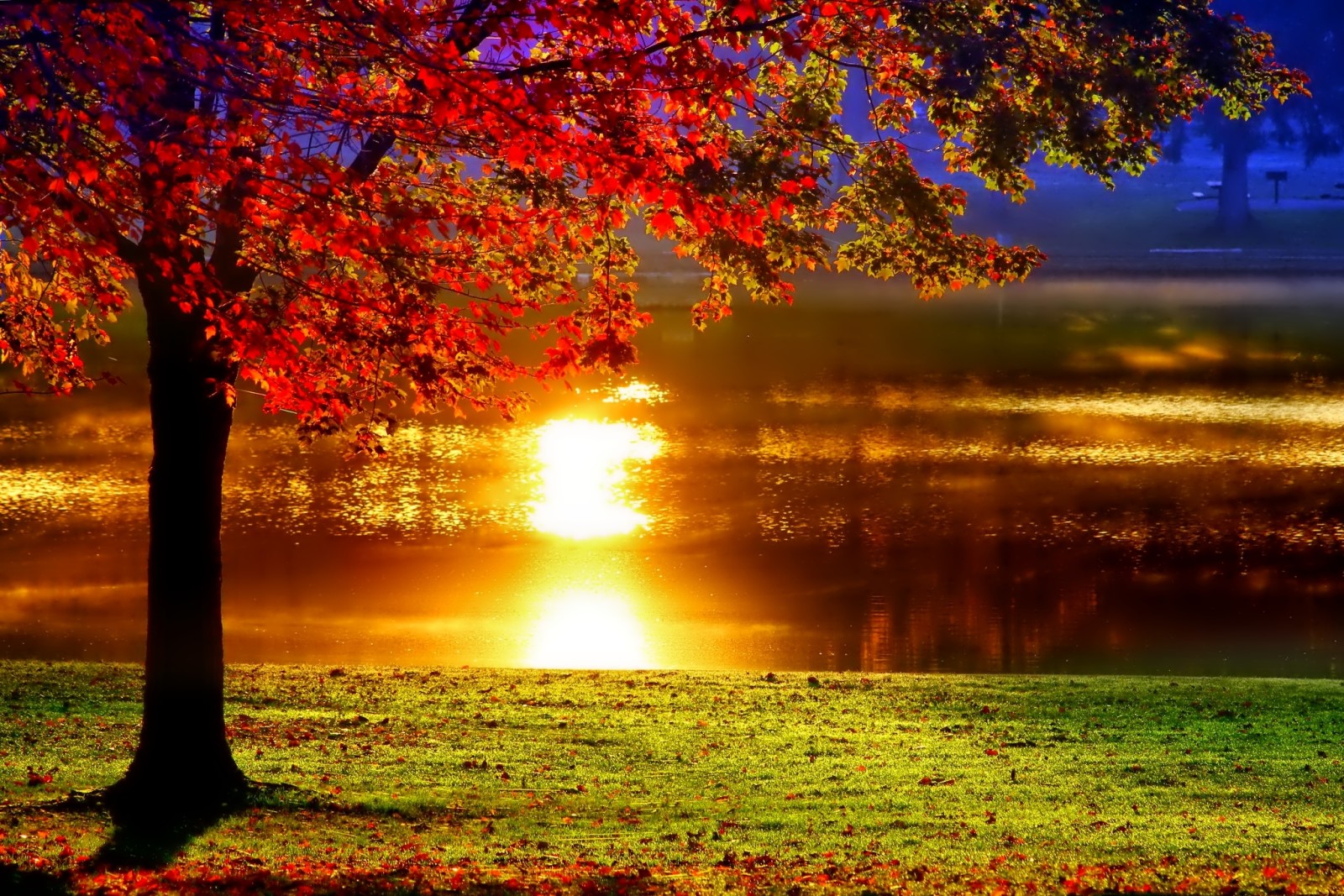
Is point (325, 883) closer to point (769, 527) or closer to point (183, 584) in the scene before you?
point (183, 584)

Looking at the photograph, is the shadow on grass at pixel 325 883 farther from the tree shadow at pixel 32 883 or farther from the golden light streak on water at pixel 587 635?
the golden light streak on water at pixel 587 635

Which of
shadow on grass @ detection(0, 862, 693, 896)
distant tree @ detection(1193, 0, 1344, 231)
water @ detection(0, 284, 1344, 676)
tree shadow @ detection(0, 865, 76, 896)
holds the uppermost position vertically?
distant tree @ detection(1193, 0, 1344, 231)

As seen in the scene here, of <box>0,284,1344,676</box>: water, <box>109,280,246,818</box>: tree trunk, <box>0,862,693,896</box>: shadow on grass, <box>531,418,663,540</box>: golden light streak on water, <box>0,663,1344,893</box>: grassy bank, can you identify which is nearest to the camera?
<box>0,862,693,896</box>: shadow on grass

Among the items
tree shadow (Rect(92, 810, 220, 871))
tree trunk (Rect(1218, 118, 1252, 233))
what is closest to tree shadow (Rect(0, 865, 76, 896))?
tree shadow (Rect(92, 810, 220, 871))

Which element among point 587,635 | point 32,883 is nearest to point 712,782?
point 32,883

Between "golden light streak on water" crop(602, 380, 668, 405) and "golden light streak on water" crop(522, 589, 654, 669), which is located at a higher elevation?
"golden light streak on water" crop(602, 380, 668, 405)

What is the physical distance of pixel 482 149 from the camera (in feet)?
32.9

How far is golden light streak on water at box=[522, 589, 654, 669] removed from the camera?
16328mm

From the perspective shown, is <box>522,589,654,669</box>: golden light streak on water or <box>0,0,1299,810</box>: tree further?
<box>522,589,654,669</box>: golden light streak on water

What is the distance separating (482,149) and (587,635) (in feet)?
27.3

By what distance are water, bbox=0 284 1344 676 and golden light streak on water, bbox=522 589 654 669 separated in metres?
0.06

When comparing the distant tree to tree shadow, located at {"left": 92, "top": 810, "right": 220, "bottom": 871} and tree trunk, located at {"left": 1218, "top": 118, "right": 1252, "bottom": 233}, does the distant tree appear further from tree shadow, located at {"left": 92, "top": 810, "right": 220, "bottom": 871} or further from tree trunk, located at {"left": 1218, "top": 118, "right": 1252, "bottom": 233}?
tree shadow, located at {"left": 92, "top": 810, "right": 220, "bottom": 871}

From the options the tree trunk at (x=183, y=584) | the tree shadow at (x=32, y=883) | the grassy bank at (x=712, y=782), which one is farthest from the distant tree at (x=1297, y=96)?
A: the tree shadow at (x=32, y=883)

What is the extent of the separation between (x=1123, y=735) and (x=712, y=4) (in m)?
6.81
